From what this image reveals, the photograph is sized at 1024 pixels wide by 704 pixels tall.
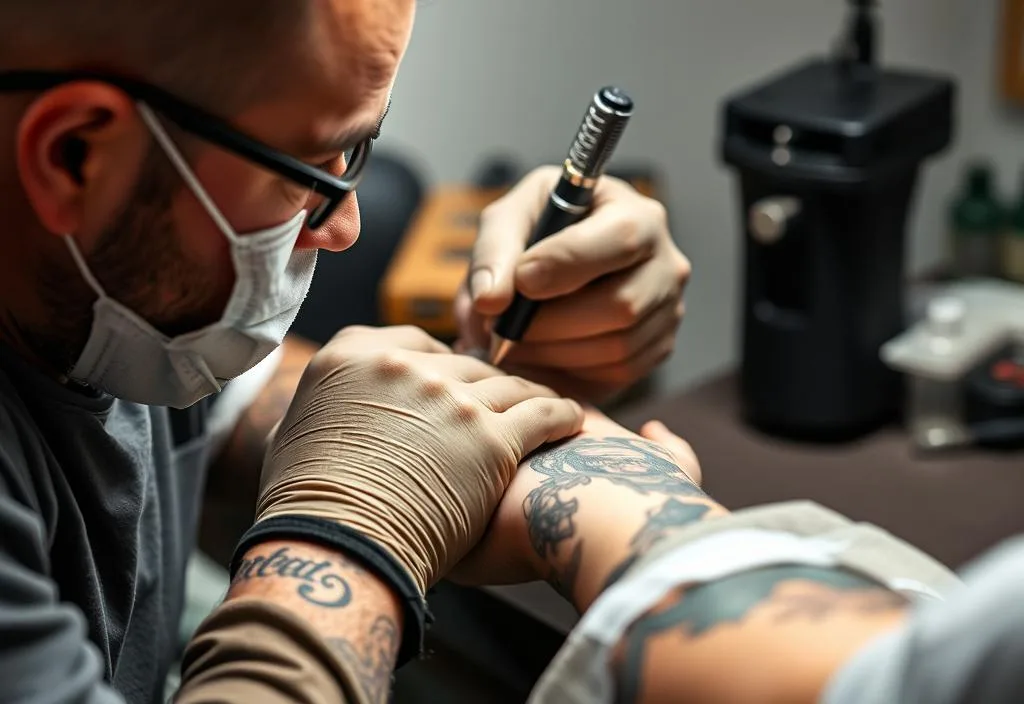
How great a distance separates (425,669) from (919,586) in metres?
0.58

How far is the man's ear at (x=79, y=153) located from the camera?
26.5 inches

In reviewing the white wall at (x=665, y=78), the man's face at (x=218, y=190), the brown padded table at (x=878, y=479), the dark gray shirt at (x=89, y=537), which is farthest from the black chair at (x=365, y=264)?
the man's face at (x=218, y=190)

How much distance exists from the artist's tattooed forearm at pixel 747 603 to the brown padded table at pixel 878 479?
0.54m

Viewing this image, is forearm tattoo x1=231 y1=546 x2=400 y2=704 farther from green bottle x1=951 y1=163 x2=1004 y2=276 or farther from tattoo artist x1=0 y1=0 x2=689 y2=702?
green bottle x1=951 y1=163 x2=1004 y2=276

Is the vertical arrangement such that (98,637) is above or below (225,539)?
above

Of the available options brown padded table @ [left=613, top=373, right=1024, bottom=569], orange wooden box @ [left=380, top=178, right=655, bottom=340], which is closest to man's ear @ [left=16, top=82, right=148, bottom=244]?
brown padded table @ [left=613, top=373, right=1024, bottom=569]

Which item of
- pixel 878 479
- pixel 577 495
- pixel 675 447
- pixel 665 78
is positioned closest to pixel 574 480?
pixel 577 495

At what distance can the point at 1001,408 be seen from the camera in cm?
132

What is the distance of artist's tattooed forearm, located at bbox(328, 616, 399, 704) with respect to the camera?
28.0 inches

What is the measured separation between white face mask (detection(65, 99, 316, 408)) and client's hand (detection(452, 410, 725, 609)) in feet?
0.69

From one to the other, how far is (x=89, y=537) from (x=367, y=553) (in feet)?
A: 0.81

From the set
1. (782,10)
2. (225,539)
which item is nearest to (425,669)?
(225,539)

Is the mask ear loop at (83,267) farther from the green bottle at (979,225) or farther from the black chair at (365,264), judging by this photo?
the green bottle at (979,225)

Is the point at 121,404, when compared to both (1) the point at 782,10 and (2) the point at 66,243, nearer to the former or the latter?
(2) the point at 66,243
